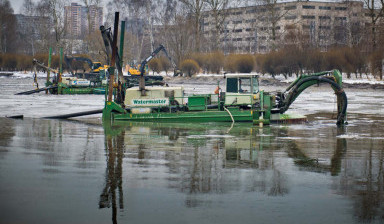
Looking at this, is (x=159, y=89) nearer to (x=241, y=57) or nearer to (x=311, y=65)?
(x=311, y=65)

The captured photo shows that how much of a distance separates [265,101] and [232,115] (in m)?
1.57

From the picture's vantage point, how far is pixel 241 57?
70125mm

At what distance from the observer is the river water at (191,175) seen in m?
10.3

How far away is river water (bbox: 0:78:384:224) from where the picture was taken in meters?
10.3

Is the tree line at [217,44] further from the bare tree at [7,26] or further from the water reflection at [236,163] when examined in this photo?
the water reflection at [236,163]

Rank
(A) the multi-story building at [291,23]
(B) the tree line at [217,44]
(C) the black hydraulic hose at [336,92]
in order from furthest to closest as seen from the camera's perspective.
A: 1. (A) the multi-story building at [291,23]
2. (B) the tree line at [217,44]
3. (C) the black hydraulic hose at [336,92]

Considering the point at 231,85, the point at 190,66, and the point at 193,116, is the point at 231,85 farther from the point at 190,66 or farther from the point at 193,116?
the point at 190,66

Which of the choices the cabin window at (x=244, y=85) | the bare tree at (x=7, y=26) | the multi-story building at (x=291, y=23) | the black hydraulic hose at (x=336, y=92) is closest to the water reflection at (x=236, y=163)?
the black hydraulic hose at (x=336, y=92)

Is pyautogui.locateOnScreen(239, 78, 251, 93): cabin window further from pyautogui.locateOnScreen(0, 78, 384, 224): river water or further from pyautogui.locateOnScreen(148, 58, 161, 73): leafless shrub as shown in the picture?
pyautogui.locateOnScreen(148, 58, 161, 73): leafless shrub

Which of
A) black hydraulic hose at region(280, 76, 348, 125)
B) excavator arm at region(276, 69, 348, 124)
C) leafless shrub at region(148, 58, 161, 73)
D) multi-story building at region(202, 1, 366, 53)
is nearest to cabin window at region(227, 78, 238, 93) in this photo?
excavator arm at region(276, 69, 348, 124)

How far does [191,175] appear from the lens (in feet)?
44.1

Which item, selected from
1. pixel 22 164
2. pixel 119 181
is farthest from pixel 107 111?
pixel 119 181

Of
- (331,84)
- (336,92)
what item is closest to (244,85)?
(331,84)

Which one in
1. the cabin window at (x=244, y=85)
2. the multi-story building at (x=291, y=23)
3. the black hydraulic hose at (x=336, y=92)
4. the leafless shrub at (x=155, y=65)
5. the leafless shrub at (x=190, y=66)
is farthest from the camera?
the multi-story building at (x=291, y=23)
